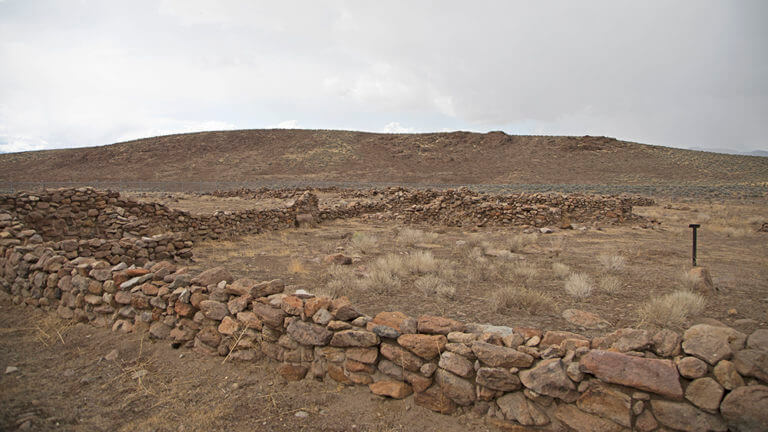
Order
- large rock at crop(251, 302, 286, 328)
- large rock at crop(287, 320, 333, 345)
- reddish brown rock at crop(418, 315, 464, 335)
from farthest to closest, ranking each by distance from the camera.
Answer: large rock at crop(251, 302, 286, 328) < large rock at crop(287, 320, 333, 345) < reddish brown rock at crop(418, 315, 464, 335)

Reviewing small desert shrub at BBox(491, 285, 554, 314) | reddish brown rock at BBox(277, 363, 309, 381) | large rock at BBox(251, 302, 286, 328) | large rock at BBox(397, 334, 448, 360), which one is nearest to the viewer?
large rock at BBox(397, 334, 448, 360)

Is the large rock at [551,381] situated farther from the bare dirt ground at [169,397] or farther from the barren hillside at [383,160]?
the barren hillside at [383,160]

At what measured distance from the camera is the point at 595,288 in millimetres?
6281

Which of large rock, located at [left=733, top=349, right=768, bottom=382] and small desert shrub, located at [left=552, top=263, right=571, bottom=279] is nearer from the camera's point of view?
large rock, located at [left=733, top=349, right=768, bottom=382]

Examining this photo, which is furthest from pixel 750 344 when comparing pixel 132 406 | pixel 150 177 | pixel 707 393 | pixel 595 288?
pixel 150 177

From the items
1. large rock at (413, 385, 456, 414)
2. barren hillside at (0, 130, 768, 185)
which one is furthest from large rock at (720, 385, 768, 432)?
barren hillside at (0, 130, 768, 185)

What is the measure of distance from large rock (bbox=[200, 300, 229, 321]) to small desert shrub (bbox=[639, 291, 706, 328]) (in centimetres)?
493

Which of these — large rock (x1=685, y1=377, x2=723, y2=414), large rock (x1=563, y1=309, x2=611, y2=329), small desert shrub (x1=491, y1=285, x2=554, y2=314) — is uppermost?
large rock (x1=685, y1=377, x2=723, y2=414)

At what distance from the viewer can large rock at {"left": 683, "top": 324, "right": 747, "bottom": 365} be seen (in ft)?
8.65

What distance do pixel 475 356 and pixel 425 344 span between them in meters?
0.42

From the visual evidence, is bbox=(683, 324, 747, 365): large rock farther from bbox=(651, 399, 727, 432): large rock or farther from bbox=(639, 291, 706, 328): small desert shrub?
bbox=(639, 291, 706, 328): small desert shrub

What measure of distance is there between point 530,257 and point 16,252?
31.4 feet

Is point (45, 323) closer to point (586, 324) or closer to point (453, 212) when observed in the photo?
point (586, 324)

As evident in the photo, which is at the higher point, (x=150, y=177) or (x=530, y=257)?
(x=150, y=177)
